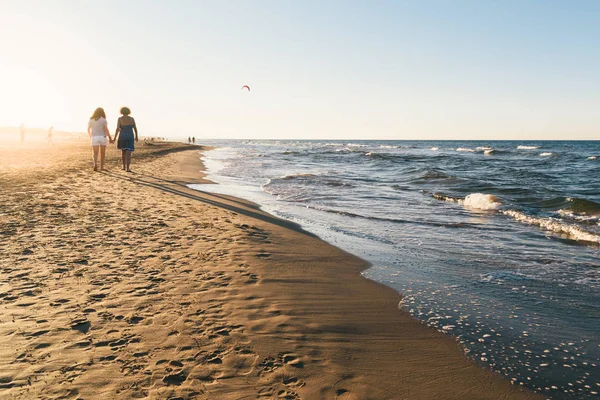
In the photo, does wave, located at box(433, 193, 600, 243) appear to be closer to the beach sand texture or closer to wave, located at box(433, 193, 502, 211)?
wave, located at box(433, 193, 502, 211)

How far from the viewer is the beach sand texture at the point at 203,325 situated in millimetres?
Answer: 2625

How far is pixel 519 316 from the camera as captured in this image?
3.99 meters

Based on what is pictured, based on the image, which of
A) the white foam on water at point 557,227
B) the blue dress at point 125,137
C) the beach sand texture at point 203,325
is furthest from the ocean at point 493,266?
the blue dress at point 125,137

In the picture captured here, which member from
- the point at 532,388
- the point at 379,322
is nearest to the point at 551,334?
the point at 532,388

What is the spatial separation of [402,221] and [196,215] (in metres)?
4.78

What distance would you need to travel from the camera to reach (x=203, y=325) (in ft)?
11.1

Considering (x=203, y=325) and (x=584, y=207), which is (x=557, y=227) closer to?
(x=584, y=207)

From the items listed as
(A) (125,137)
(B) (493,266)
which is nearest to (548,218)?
(B) (493,266)

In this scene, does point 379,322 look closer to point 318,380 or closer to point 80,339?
point 318,380

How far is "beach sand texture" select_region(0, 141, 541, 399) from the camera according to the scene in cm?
262

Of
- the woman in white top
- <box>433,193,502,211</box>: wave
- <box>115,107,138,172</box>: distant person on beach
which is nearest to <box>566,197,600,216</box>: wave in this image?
<box>433,193,502,211</box>: wave

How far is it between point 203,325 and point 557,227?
858 cm

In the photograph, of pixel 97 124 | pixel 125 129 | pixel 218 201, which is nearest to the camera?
pixel 218 201

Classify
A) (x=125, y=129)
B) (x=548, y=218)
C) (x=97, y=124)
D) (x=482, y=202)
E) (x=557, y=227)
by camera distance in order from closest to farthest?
(x=557, y=227) < (x=548, y=218) < (x=482, y=202) < (x=97, y=124) < (x=125, y=129)
